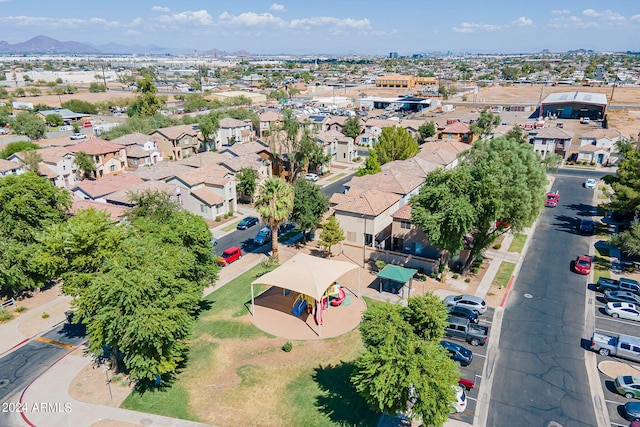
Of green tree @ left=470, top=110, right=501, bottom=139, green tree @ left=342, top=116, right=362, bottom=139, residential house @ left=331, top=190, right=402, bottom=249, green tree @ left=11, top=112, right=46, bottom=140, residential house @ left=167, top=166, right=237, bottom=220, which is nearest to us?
residential house @ left=331, top=190, right=402, bottom=249

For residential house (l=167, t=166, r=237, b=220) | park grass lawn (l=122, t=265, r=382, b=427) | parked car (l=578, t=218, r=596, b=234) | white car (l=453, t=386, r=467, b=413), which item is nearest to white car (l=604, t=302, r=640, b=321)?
white car (l=453, t=386, r=467, b=413)

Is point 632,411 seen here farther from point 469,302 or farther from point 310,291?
point 310,291

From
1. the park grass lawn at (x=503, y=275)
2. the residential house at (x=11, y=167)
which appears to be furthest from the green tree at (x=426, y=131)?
the residential house at (x=11, y=167)

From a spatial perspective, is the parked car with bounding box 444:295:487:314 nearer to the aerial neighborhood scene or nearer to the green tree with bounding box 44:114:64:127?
the aerial neighborhood scene

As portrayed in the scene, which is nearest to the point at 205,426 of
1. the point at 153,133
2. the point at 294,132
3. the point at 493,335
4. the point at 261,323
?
the point at 261,323

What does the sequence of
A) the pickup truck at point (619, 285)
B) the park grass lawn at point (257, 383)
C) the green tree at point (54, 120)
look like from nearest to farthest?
the park grass lawn at point (257, 383)
the pickup truck at point (619, 285)
the green tree at point (54, 120)

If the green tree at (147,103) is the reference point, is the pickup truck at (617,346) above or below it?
below

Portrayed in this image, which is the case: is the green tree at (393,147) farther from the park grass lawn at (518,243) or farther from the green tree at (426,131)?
the park grass lawn at (518,243)
